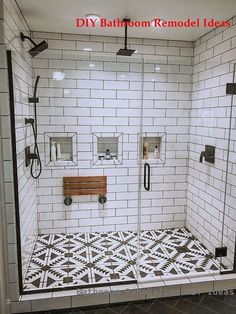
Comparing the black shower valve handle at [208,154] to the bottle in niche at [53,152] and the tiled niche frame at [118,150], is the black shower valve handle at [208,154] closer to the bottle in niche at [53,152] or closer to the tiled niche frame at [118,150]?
the tiled niche frame at [118,150]

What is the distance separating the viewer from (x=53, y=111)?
267 centimetres

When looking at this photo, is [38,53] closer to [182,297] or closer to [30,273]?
[30,273]

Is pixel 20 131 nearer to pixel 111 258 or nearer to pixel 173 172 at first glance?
pixel 111 258

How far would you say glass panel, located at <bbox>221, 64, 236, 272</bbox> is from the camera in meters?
2.26

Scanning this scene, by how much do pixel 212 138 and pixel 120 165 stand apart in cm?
109

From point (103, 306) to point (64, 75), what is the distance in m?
2.25

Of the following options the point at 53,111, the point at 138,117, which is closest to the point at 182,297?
the point at 138,117

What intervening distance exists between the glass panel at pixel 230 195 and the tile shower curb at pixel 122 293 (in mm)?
167

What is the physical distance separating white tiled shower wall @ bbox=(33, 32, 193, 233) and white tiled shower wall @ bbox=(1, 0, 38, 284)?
9.6 inches

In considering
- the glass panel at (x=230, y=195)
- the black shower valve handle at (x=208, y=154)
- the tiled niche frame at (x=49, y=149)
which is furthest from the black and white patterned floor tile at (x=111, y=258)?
the black shower valve handle at (x=208, y=154)

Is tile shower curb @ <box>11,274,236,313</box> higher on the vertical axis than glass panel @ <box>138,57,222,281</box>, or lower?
lower

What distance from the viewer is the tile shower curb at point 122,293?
→ 6.27 ft

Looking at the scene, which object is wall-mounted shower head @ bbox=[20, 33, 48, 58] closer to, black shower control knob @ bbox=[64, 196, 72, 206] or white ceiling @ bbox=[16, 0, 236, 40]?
white ceiling @ bbox=[16, 0, 236, 40]

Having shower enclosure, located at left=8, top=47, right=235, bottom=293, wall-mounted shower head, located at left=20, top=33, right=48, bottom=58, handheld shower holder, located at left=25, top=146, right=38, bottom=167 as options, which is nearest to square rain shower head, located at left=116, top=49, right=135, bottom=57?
shower enclosure, located at left=8, top=47, right=235, bottom=293
